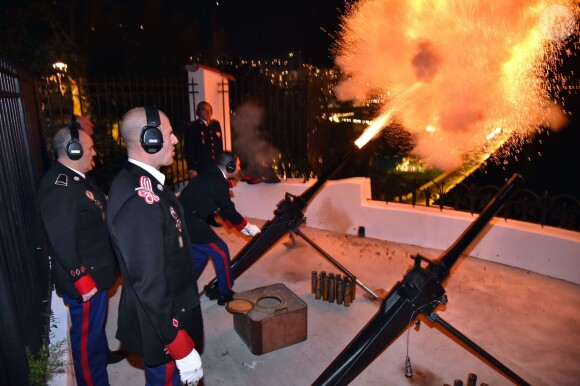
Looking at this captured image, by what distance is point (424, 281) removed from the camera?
3020mm

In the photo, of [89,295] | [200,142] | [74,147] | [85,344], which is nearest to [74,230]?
[89,295]

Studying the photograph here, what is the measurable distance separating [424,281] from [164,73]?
1886 cm

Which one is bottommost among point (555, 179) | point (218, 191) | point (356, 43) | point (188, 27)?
point (555, 179)

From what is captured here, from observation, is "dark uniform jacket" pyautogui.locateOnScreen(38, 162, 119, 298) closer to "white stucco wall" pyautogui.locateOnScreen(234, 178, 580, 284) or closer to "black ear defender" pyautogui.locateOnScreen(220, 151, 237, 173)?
"black ear defender" pyautogui.locateOnScreen(220, 151, 237, 173)

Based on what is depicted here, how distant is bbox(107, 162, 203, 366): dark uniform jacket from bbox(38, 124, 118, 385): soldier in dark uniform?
2.48ft

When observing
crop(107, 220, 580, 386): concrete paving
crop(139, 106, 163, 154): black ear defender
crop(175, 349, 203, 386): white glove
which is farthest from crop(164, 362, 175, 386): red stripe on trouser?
crop(139, 106, 163, 154): black ear defender

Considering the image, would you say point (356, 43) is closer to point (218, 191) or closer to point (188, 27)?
point (218, 191)

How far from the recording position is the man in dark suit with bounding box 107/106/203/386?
7.51ft

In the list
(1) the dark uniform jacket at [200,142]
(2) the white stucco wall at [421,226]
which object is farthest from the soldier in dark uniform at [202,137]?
(2) the white stucco wall at [421,226]

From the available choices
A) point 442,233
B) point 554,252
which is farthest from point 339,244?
point 554,252

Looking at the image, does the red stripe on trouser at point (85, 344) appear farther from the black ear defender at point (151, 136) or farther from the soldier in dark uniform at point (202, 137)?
the soldier in dark uniform at point (202, 137)

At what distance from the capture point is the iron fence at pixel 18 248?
2.19 meters

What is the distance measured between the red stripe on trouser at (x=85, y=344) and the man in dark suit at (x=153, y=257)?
80 cm

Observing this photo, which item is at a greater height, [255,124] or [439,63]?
[439,63]
